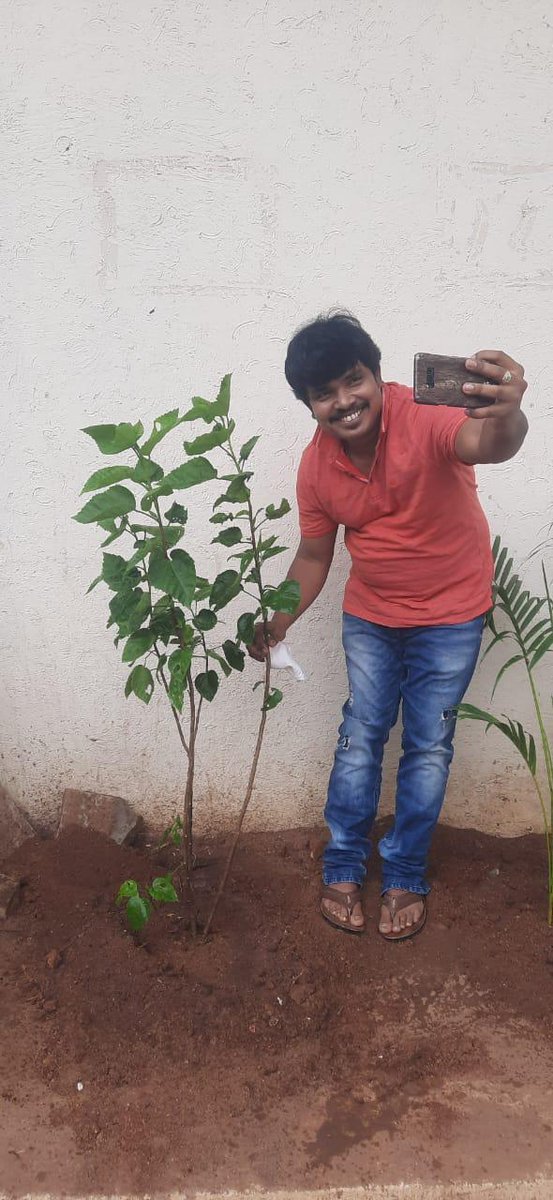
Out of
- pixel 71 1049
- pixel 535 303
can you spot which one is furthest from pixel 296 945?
pixel 535 303

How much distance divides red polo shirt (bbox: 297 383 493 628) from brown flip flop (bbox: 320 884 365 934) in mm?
823

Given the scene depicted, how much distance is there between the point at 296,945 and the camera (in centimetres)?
250

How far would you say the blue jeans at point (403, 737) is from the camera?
2439 mm

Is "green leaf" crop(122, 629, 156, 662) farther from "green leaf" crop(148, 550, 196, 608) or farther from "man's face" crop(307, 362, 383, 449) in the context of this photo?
"man's face" crop(307, 362, 383, 449)

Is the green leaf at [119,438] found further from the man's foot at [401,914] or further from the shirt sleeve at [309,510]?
the man's foot at [401,914]

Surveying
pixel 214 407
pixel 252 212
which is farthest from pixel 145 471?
pixel 252 212

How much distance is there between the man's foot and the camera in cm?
254

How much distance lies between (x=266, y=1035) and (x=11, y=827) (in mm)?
1132

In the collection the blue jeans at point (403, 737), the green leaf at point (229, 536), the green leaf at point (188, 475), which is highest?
the green leaf at point (188, 475)

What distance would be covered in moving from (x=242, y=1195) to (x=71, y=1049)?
56cm

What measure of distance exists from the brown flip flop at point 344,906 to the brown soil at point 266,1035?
0.02 m

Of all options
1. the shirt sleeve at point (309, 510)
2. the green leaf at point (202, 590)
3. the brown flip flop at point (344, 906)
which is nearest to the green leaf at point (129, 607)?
the green leaf at point (202, 590)

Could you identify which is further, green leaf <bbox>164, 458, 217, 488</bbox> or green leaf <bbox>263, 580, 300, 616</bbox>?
green leaf <bbox>263, 580, 300, 616</bbox>

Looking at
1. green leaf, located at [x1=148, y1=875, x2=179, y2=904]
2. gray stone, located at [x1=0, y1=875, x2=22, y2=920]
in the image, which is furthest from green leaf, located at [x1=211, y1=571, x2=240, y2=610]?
gray stone, located at [x1=0, y1=875, x2=22, y2=920]
